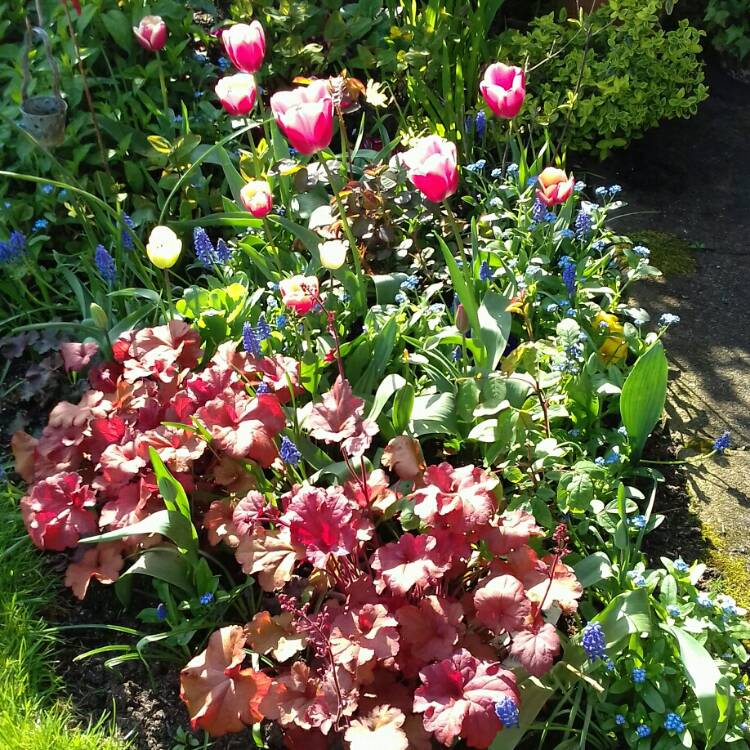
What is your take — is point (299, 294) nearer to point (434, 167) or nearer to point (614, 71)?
point (434, 167)

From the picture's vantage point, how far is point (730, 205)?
3141 millimetres

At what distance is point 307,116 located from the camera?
2.01 metres

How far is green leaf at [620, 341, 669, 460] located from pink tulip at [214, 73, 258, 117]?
120 centimetres

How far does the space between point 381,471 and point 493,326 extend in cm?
50

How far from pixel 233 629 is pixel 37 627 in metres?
0.56

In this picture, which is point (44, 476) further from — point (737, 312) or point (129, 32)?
point (737, 312)

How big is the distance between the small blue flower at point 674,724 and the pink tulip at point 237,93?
1.74 metres

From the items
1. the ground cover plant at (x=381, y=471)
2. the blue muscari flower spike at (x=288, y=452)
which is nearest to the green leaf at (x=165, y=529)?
the ground cover plant at (x=381, y=471)

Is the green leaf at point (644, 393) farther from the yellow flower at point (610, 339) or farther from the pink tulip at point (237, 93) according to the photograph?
the pink tulip at point (237, 93)

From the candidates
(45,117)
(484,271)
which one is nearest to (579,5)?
(484,271)

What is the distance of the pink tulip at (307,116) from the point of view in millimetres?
2008

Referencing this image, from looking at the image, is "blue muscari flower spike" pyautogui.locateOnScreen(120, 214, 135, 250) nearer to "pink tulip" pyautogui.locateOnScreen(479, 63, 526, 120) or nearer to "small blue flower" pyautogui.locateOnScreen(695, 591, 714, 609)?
"pink tulip" pyautogui.locateOnScreen(479, 63, 526, 120)

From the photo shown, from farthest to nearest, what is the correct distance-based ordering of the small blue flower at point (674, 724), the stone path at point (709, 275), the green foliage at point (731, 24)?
the green foliage at point (731, 24) < the stone path at point (709, 275) < the small blue flower at point (674, 724)

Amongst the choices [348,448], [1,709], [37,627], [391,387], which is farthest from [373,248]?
[1,709]
